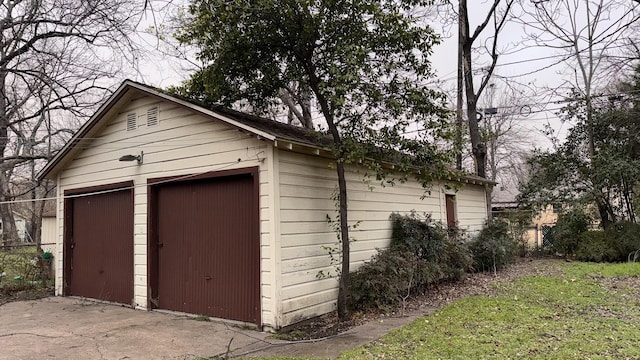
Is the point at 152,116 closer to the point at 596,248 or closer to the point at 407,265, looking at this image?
the point at 407,265

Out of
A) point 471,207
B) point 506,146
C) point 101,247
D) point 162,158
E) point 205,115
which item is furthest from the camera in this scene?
point 506,146

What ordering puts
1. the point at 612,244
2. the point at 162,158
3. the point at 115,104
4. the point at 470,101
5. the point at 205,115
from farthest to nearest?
the point at 470,101
the point at 612,244
the point at 115,104
the point at 162,158
the point at 205,115

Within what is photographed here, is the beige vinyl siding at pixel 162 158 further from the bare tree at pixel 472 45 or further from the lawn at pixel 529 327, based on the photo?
the bare tree at pixel 472 45

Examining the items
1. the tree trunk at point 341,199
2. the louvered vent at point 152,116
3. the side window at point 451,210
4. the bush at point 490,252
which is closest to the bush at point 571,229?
the bush at point 490,252

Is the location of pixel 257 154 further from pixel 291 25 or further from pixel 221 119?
pixel 291 25

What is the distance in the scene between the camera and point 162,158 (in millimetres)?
7453

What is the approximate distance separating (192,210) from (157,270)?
4.25 feet

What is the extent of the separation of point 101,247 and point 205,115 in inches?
154

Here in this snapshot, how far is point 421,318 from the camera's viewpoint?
640 cm

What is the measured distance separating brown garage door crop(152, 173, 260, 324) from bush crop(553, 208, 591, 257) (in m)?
11.3

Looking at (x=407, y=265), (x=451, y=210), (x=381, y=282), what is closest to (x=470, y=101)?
(x=451, y=210)

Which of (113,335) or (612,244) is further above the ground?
(612,244)

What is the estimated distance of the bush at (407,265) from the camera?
275 inches

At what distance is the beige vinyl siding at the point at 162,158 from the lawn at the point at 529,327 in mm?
1944
